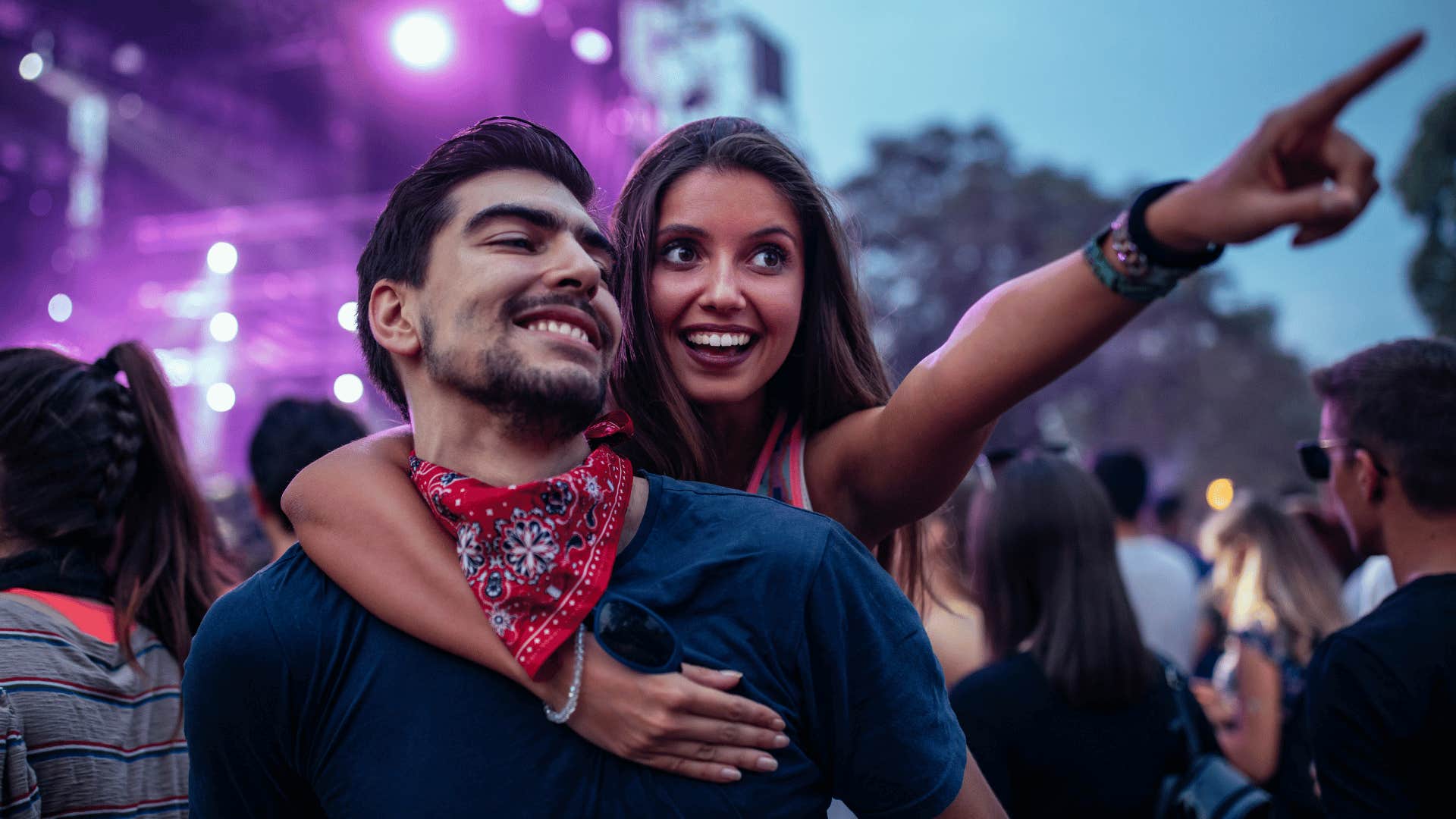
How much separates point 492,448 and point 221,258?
11615 mm

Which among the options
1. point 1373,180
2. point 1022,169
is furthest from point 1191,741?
point 1022,169

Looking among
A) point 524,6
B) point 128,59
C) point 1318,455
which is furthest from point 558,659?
point 524,6

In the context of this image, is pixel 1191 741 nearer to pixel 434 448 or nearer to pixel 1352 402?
pixel 1352 402

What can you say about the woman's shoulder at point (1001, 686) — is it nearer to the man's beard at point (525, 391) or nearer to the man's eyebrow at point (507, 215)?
the man's beard at point (525, 391)

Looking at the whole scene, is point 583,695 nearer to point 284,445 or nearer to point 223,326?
point 284,445

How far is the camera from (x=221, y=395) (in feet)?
40.8

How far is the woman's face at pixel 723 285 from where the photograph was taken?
7.33 feet

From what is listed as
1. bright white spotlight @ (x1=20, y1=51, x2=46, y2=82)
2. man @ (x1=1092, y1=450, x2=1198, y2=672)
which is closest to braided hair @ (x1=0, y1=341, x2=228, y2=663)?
man @ (x1=1092, y1=450, x2=1198, y2=672)

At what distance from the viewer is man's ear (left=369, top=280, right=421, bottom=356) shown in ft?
6.20

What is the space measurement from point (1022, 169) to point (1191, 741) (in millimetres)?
28479

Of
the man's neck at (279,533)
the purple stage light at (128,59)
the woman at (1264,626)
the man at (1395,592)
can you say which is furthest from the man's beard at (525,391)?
the purple stage light at (128,59)

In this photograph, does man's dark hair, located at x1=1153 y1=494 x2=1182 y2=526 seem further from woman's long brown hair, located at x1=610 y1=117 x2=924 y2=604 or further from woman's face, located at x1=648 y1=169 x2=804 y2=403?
woman's face, located at x1=648 y1=169 x2=804 y2=403

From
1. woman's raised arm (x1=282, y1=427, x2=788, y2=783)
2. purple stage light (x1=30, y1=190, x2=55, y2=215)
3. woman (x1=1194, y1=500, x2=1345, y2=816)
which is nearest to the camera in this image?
woman's raised arm (x1=282, y1=427, x2=788, y2=783)

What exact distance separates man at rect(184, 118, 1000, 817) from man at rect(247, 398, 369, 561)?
1.84 metres
